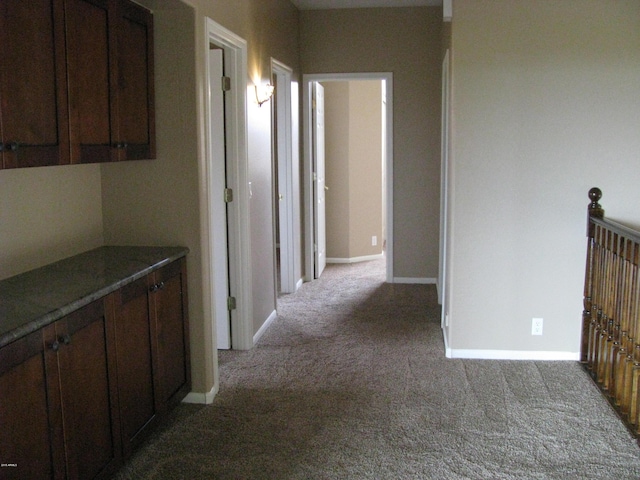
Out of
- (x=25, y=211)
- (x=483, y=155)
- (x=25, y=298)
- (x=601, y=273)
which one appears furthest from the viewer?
(x=483, y=155)

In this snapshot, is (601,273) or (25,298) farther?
(601,273)

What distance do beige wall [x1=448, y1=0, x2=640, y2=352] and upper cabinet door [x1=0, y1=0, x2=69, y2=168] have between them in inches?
96.5

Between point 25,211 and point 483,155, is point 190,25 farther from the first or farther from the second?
point 483,155

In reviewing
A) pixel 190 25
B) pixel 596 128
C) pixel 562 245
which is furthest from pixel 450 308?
pixel 190 25

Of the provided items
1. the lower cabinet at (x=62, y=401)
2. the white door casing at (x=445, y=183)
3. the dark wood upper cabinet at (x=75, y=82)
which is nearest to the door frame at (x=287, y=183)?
the white door casing at (x=445, y=183)

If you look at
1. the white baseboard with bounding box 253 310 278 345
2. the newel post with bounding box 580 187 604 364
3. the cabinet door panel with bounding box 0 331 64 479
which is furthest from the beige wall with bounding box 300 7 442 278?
the cabinet door panel with bounding box 0 331 64 479

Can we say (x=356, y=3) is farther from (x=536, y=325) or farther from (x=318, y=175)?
(x=536, y=325)

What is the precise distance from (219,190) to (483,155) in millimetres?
1677

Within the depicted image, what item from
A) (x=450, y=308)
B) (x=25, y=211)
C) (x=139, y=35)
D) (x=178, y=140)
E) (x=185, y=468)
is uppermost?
(x=139, y=35)

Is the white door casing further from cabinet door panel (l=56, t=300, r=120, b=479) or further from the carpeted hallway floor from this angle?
cabinet door panel (l=56, t=300, r=120, b=479)

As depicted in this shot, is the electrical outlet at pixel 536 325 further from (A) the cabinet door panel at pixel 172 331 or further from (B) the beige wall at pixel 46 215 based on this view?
(B) the beige wall at pixel 46 215

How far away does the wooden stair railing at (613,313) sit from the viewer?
11.0 ft

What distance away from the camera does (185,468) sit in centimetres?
298

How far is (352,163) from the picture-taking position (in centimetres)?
762
